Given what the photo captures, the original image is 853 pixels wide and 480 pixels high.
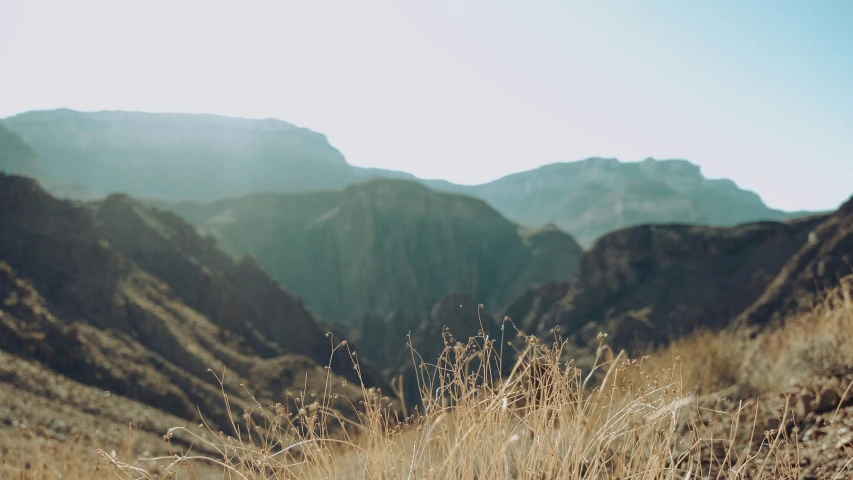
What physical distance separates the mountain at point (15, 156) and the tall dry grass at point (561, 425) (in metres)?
128

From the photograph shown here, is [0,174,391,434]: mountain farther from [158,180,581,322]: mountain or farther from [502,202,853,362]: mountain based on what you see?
[158,180,581,322]: mountain

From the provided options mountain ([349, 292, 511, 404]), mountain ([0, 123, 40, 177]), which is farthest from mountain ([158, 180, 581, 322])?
mountain ([0, 123, 40, 177])

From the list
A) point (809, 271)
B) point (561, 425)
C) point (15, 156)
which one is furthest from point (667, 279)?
point (15, 156)

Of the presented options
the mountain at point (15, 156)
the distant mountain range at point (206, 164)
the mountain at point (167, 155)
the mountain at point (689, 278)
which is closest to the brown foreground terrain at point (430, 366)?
the mountain at point (689, 278)

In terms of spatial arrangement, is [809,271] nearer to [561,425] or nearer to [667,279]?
[667,279]

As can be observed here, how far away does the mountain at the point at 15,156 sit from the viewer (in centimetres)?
10956

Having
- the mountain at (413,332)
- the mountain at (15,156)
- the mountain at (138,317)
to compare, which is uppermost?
the mountain at (15,156)

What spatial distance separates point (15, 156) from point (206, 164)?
39.4 metres

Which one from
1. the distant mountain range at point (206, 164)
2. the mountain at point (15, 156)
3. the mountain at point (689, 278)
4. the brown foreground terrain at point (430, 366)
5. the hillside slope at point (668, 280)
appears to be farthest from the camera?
the distant mountain range at point (206, 164)

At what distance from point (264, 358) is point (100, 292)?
23.2 ft

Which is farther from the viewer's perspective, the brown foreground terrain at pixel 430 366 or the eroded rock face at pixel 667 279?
the eroded rock face at pixel 667 279

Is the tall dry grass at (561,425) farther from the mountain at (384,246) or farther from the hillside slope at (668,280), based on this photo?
the mountain at (384,246)

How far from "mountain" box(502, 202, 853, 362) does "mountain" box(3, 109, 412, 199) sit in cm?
11141

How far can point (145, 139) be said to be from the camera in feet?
474
